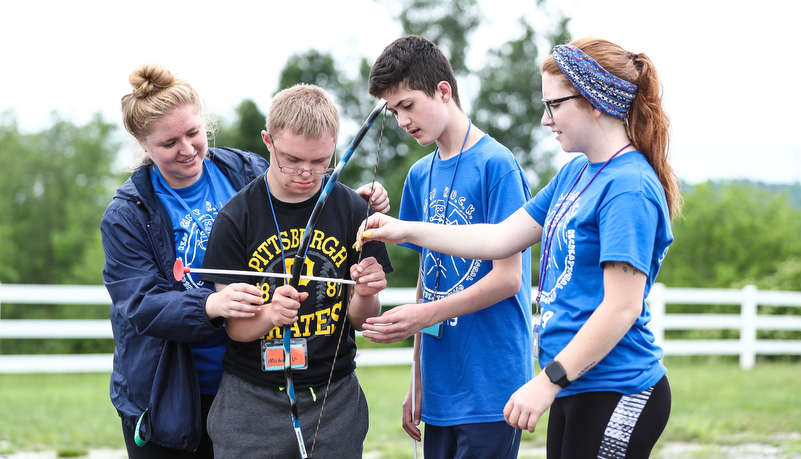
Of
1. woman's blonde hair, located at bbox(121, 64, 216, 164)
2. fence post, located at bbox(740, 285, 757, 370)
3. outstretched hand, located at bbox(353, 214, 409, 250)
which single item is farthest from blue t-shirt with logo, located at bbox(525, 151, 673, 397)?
fence post, located at bbox(740, 285, 757, 370)

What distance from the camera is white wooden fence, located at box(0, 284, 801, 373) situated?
7.88 metres

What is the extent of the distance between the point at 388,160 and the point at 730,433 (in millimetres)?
16387

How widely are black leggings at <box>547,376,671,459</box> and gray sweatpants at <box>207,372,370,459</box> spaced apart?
0.79m

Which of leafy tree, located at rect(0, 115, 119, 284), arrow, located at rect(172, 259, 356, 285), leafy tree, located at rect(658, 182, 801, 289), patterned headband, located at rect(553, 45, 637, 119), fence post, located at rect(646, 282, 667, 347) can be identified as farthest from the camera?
leafy tree, located at rect(0, 115, 119, 284)

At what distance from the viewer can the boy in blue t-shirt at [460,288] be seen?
237 centimetres

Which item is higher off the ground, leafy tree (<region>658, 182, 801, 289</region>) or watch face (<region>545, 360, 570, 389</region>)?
watch face (<region>545, 360, 570, 389</region>)

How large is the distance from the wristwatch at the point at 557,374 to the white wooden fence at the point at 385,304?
646cm

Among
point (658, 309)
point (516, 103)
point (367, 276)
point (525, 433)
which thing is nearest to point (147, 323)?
point (367, 276)

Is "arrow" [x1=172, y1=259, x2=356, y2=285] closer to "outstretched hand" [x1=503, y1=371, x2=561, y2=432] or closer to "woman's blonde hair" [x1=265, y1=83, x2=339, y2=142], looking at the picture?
"woman's blonde hair" [x1=265, y1=83, x2=339, y2=142]

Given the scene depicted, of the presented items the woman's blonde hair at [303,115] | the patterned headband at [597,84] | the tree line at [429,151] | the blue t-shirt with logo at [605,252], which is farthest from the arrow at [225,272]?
the tree line at [429,151]

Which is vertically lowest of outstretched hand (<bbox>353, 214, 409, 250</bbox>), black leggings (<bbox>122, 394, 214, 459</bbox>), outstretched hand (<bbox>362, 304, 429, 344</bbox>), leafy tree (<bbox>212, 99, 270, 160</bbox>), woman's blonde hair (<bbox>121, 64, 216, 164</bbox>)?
black leggings (<bbox>122, 394, 214, 459</bbox>)

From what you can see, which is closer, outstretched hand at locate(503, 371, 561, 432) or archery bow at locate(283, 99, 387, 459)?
outstretched hand at locate(503, 371, 561, 432)

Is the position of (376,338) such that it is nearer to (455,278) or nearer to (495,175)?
(455,278)

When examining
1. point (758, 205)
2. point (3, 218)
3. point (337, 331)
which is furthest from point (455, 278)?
point (3, 218)
